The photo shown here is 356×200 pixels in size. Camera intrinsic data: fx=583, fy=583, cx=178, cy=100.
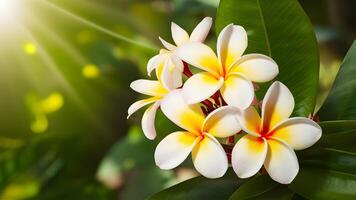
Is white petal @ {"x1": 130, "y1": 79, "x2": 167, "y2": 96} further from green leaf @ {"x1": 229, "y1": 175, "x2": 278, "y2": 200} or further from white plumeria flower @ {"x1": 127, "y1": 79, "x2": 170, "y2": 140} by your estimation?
green leaf @ {"x1": 229, "y1": 175, "x2": 278, "y2": 200}

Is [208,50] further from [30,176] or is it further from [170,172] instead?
[30,176]

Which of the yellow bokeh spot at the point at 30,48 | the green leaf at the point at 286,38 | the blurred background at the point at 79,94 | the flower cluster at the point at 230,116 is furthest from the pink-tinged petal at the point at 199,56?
the yellow bokeh spot at the point at 30,48

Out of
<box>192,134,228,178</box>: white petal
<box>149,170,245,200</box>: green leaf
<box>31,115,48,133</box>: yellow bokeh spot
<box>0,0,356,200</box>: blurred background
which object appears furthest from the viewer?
<box>31,115,48,133</box>: yellow bokeh spot

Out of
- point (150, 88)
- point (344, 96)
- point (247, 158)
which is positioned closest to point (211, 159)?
point (247, 158)

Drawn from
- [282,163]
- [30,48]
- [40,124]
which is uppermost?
[282,163]

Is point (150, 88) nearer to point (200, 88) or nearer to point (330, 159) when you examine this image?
point (200, 88)

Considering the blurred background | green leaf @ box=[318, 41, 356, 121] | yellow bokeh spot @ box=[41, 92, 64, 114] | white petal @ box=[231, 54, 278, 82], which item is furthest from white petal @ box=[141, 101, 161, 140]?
yellow bokeh spot @ box=[41, 92, 64, 114]

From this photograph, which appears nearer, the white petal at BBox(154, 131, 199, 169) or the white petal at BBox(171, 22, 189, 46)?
the white petal at BBox(154, 131, 199, 169)
